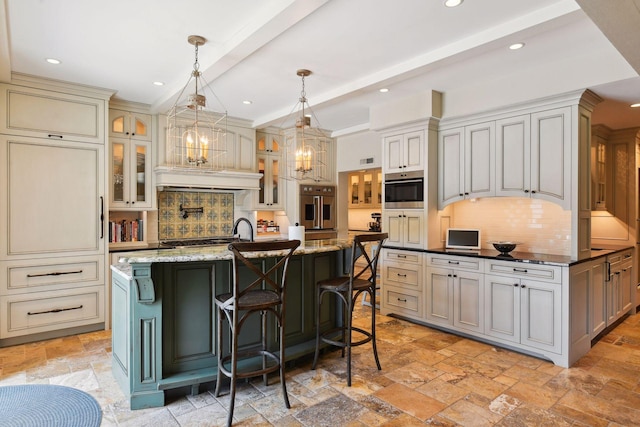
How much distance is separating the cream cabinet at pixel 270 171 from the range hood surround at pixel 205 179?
1.07 ft

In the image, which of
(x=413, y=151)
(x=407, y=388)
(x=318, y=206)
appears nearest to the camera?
(x=407, y=388)

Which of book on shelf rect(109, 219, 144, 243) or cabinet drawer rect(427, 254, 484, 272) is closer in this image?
cabinet drawer rect(427, 254, 484, 272)

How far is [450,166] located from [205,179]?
128 inches

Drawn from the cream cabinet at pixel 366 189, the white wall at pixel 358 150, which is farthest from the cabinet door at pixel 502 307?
the cream cabinet at pixel 366 189

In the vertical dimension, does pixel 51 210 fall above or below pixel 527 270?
above

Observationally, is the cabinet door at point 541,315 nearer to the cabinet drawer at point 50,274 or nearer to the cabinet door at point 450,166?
the cabinet door at point 450,166

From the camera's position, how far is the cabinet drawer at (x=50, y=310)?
12.2ft

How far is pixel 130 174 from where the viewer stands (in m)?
4.67

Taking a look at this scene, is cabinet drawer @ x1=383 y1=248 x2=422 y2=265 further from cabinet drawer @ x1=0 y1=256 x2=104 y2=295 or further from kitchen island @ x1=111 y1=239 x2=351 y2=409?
cabinet drawer @ x1=0 y1=256 x2=104 y2=295

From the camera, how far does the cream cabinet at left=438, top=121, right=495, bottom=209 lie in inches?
155

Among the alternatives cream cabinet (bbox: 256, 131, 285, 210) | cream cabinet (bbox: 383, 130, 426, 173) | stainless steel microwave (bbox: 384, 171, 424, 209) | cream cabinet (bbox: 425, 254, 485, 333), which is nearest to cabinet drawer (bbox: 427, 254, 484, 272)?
cream cabinet (bbox: 425, 254, 485, 333)

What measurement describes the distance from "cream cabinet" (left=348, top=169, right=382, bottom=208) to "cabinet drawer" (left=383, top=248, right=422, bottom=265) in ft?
10.8

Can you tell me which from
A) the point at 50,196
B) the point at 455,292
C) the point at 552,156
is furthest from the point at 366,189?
the point at 50,196

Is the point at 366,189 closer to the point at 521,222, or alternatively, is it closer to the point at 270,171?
the point at 270,171
